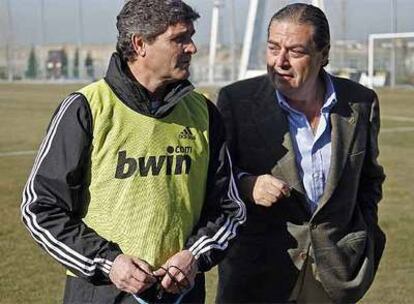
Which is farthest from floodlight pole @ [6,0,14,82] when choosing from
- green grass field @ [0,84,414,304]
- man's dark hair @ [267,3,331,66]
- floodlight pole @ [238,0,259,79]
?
man's dark hair @ [267,3,331,66]

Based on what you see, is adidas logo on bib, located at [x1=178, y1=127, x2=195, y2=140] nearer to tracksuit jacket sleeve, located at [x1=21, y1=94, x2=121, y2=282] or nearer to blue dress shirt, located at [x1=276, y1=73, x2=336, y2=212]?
tracksuit jacket sleeve, located at [x1=21, y1=94, x2=121, y2=282]

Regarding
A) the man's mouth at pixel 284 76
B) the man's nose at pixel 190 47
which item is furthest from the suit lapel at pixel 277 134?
the man's nose at pixel 190 47

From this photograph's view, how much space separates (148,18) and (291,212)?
901 millimetres

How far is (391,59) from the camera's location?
45281 mm

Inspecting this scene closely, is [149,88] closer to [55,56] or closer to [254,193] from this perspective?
[254,193]

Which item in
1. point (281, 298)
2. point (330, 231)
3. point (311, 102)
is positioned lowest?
point (281, 298)

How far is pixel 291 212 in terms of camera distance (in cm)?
314

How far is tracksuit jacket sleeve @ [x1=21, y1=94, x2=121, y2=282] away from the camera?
254 cm

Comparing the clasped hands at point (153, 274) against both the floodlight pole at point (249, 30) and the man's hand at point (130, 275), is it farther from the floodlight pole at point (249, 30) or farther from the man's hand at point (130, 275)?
the floodlight pole at point (249, 30)

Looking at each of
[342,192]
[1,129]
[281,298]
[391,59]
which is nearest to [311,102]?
[342,192]

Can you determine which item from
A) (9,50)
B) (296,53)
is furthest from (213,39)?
(296,53)

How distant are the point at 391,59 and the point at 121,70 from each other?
43.8 m

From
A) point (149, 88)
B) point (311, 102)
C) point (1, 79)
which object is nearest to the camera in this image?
point (149, 88)

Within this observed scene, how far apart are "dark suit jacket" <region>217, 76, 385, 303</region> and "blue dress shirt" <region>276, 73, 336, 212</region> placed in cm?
3
